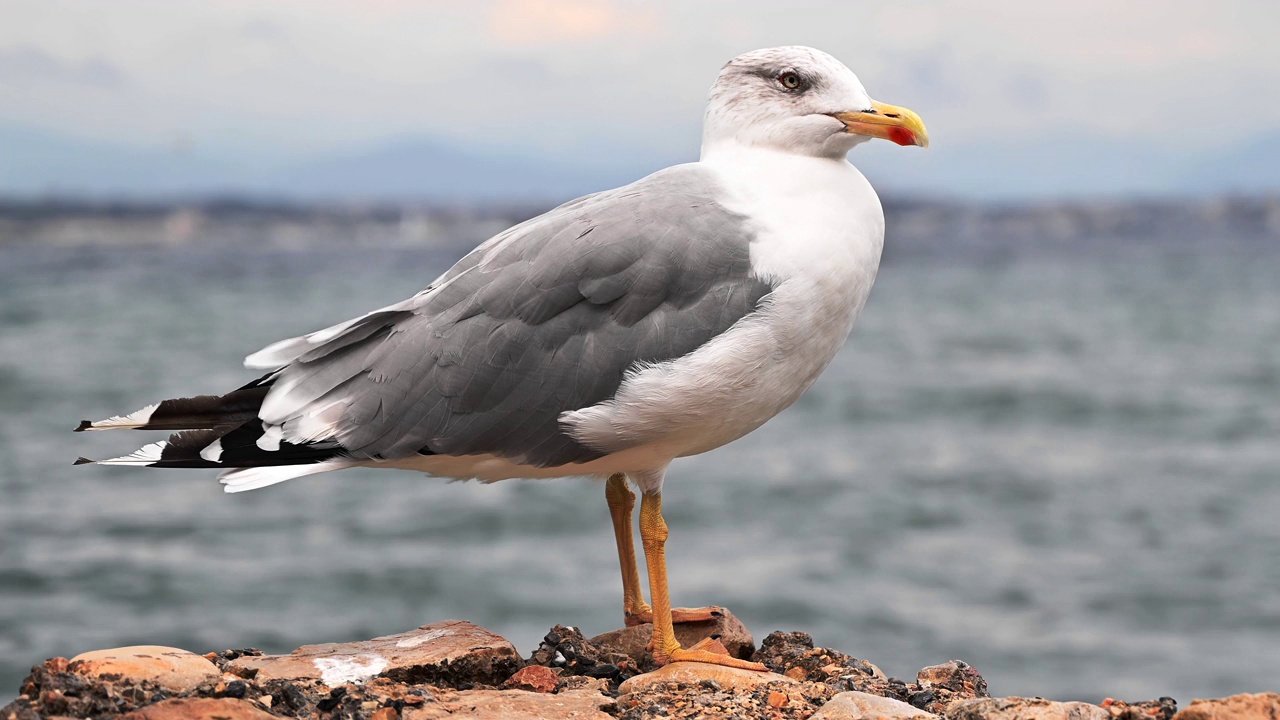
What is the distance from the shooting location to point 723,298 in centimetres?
513

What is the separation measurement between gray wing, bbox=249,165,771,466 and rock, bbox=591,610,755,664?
1.00 m

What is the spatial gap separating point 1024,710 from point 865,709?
547mm

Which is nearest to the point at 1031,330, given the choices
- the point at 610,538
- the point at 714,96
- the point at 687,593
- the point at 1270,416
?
the point at 1270,416

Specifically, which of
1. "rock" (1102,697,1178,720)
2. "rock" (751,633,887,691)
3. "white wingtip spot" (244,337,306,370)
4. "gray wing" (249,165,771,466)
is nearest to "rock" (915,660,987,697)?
"rock" (751,633,887,691)

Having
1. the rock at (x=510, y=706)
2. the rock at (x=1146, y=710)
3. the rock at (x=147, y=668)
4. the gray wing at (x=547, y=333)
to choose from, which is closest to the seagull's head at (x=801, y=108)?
the gray wing at (x=547, y=333)

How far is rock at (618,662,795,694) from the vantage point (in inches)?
200

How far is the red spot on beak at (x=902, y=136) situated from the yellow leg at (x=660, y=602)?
1.79m

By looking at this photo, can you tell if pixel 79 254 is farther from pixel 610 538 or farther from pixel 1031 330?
pixel 610 538

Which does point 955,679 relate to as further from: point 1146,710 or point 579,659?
point 579,659

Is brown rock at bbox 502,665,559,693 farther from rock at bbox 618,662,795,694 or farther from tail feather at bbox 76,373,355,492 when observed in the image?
tail feather at bbox 76,373,355,492

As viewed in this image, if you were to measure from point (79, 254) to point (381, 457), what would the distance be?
6482 cm

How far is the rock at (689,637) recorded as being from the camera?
229 inches

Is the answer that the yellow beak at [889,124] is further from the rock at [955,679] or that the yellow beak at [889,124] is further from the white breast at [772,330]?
the rock at [955,679]

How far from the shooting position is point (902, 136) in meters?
5.42
